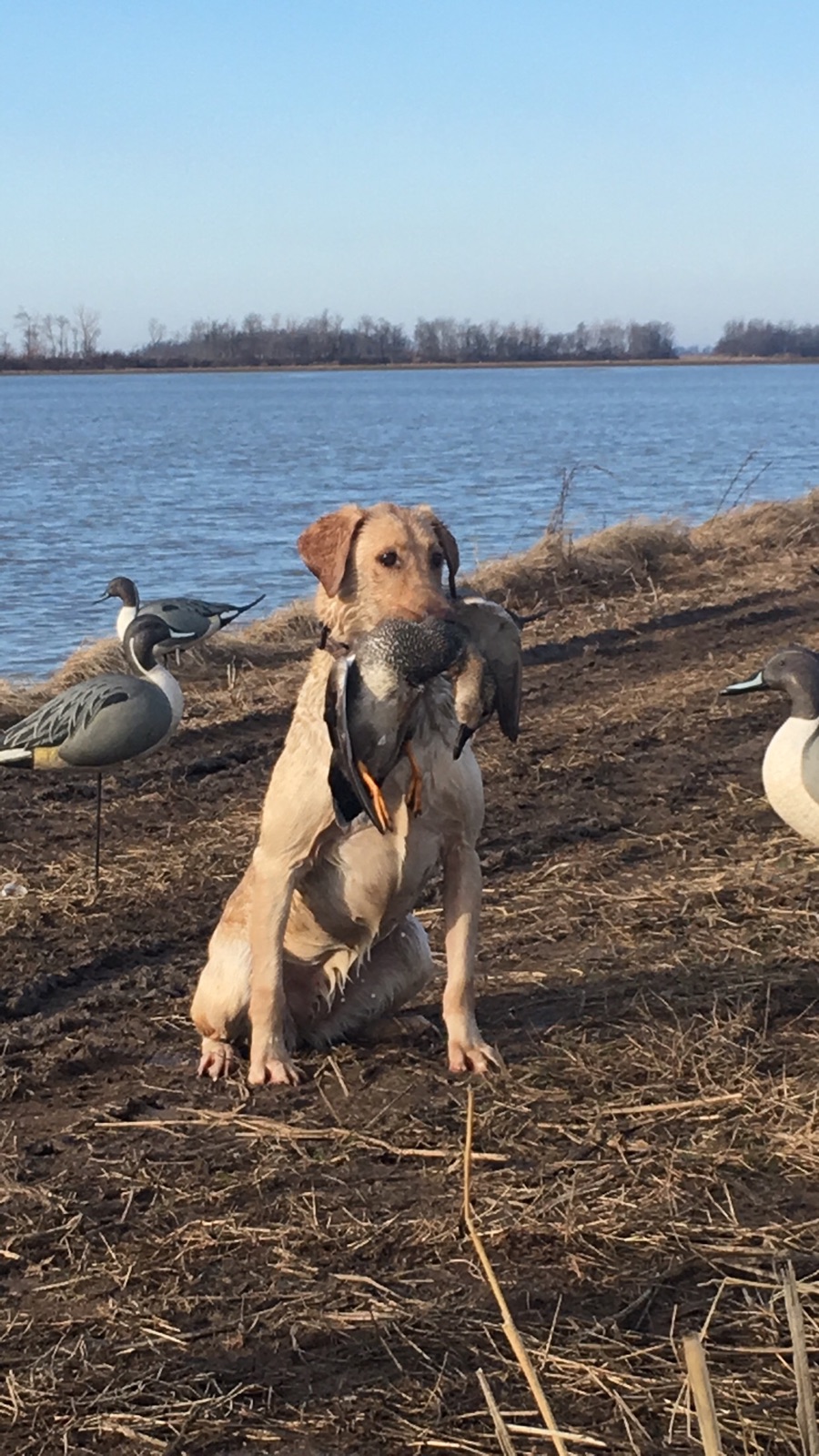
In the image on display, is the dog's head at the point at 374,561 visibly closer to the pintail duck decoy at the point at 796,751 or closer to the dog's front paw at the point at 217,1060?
the dog's front paw at the point at 217,1060

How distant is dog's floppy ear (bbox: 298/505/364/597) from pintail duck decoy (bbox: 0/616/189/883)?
285 centimetres

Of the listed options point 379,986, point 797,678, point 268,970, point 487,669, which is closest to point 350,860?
point 268,970

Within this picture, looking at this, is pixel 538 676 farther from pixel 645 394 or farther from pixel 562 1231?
pixel 645 394

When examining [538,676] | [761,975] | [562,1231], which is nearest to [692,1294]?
[562,1231]

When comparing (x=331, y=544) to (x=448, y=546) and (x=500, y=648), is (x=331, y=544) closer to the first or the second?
(x=448, y=546)

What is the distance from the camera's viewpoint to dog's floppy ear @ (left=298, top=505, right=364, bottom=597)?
4664 millimetres

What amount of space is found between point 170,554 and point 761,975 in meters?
16.9

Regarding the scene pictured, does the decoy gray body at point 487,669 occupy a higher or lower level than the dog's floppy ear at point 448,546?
lower

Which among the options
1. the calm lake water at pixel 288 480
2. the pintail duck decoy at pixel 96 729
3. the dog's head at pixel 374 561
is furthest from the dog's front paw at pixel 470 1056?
the calm lake water at pixel 288 480

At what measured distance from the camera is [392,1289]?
354 centimetres

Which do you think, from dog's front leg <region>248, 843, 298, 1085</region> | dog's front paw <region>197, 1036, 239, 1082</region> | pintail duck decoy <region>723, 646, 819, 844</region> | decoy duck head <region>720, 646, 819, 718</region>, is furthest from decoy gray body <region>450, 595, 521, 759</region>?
decoy duck head <region>720, 646, 819, 718</region>

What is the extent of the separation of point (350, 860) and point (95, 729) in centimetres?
300

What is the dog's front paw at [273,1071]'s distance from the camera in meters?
4.80

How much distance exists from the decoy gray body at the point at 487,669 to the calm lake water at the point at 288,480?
1014 centimetres
